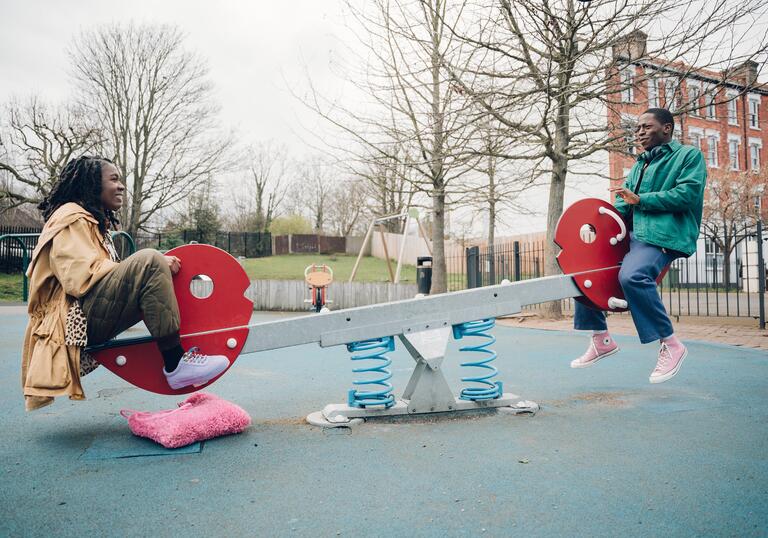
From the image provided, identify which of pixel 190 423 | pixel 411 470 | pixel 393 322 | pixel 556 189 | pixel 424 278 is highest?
pixel 556 189

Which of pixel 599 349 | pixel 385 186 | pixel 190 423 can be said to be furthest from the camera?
pixel 385 186

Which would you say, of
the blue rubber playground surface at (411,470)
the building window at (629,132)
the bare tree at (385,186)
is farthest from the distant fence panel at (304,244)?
the blue rubber playground surface at (411,470)

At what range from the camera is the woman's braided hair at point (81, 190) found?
3445mm

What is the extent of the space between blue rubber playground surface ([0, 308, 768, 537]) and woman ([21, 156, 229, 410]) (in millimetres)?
481

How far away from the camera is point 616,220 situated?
408 cm

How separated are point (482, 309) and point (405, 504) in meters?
1.85

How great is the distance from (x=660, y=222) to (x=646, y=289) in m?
0.46

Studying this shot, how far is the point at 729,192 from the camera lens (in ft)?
84.3

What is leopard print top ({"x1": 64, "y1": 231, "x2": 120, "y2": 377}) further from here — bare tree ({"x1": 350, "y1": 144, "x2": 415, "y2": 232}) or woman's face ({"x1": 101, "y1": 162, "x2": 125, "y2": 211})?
bare tree ({"x1": 350, "y1": 144, "x2": 415, "y2": 232})

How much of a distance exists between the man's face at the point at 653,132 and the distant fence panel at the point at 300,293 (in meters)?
13.7

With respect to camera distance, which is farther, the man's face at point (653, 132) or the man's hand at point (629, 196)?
the man's face at point (653, 132)

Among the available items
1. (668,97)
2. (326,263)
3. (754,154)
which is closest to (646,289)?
(668,97)

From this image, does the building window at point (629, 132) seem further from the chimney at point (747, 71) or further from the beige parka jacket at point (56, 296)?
the beige parka jacket at point (56, 296)

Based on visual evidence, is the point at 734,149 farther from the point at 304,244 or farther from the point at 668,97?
the point at 304,244
